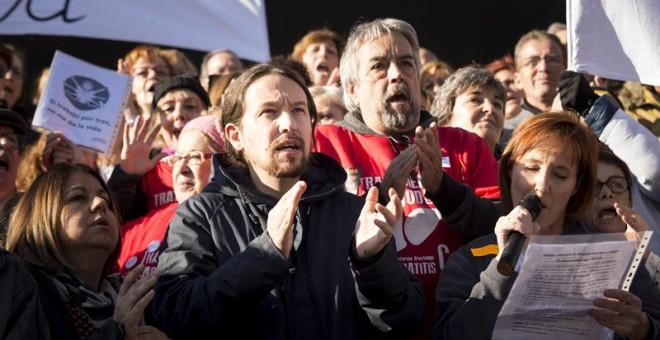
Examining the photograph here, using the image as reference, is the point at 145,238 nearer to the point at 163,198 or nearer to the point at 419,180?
the point at 163,198

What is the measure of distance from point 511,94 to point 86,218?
142 inches

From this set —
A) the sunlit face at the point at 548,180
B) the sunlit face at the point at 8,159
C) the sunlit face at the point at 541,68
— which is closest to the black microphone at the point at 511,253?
the sunlit face at the point at 548,180

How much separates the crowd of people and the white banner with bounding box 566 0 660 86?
17 centimetres

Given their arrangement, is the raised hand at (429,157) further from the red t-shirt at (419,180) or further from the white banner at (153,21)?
the white banner at (153,21)

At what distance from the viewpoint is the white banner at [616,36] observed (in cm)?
518

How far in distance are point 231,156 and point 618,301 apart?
1511 millimetres

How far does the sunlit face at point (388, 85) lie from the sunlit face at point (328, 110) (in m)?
1.09

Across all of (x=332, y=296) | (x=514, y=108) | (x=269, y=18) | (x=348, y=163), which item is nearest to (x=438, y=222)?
(x=348, y=163)

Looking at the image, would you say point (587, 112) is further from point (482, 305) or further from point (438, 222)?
point (482, 305)

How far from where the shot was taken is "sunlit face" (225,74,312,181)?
4.11 meters

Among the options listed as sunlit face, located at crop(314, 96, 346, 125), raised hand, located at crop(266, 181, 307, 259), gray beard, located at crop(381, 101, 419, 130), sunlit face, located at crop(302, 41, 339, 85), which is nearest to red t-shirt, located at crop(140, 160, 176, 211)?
sunlit face, located at crop(314, 96, 346, 125)

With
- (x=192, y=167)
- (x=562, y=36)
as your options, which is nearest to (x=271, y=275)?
(x=192, y=167)

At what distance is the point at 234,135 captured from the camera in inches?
171

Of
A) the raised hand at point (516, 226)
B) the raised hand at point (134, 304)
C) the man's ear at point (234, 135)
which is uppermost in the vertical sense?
the raised hand at point (516, 226)
